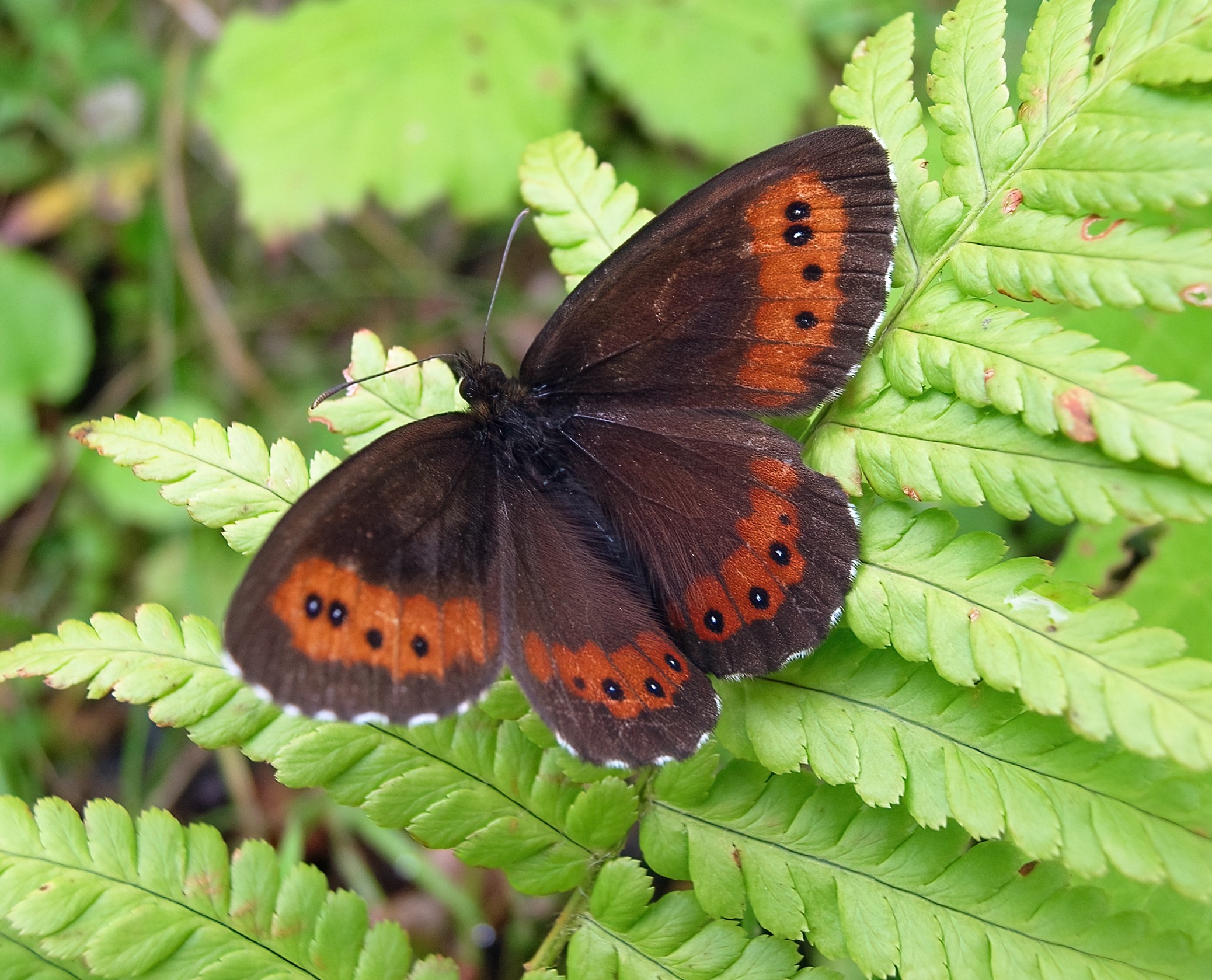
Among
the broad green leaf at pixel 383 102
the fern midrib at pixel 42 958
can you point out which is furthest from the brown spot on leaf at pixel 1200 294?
the broad green leaf at pixel 383 102

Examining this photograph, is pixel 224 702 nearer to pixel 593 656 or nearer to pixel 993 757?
pixel 593 656

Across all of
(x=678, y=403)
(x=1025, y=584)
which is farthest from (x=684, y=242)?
(x=1025, y=584)

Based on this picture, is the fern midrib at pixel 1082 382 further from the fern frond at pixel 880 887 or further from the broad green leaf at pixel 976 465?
the fern frond at pixel 880 887

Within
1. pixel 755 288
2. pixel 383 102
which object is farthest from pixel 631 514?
pixel 383 102

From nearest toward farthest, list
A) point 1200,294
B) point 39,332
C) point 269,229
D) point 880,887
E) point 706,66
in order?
point 1200,294 < point 880,887 < point 269,229 < point 706,66 < point 39,332

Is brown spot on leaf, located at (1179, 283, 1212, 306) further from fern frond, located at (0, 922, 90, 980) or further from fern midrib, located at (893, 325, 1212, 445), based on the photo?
fern frond, located at (0, 922, 90, 980)

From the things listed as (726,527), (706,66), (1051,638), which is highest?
(706,66)

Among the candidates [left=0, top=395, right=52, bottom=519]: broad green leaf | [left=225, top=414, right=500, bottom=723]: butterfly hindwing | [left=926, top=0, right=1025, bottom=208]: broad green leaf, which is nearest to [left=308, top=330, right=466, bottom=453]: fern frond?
[left=225, top=414, right=500, bottom=723]: butterfly hindwing
